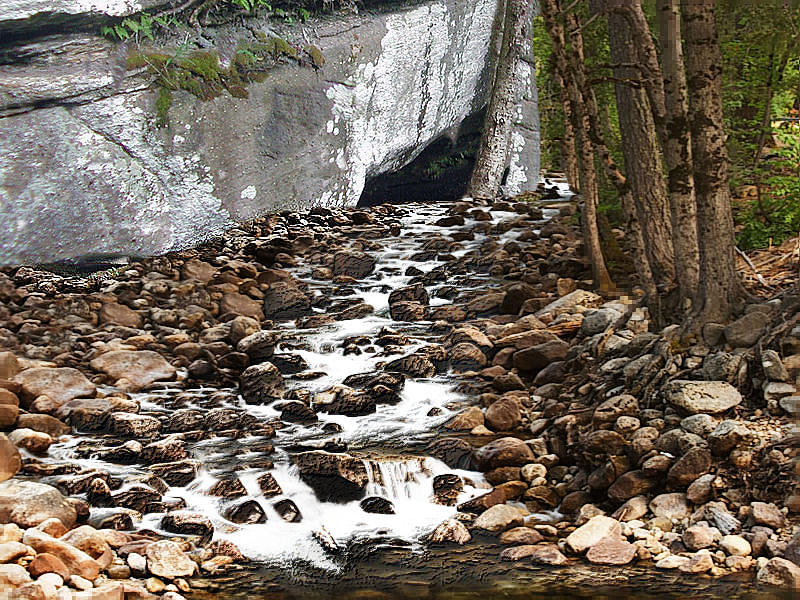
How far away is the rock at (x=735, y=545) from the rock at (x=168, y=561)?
Answer: 76.5 inches

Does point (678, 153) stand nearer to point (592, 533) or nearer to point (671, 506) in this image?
point (671, 506)

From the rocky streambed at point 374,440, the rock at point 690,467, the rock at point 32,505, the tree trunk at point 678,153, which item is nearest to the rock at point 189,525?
the rocky streambed at point 374,440

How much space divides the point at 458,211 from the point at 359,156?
1503mm

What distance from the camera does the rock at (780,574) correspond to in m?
2.48

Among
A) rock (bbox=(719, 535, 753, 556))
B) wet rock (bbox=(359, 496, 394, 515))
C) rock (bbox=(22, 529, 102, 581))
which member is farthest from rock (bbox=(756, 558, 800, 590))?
rock (bbox=(22, 529, 102, 581))

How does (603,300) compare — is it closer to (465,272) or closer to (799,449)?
(465,272)

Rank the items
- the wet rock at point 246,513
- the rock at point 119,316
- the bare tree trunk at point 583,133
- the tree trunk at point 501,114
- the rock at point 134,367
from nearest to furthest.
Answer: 1. the wet rock at point 246,513
2. the rock at point 134,367
3. the bare tree trunk at point 583,133
4. the rock at point 119,316
5. the tree trunk at point 501,114

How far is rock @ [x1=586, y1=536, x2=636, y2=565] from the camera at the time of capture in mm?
2918

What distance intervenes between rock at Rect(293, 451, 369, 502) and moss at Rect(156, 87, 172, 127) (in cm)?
396

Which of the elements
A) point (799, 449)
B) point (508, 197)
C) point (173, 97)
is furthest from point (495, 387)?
point (508, 197)

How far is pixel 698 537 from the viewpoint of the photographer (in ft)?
9.45

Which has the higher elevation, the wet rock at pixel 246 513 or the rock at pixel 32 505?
the rock at pixel 32 505

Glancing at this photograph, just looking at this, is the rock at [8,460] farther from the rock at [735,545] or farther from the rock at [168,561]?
the rock at [735,545]

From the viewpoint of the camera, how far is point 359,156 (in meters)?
8.34
